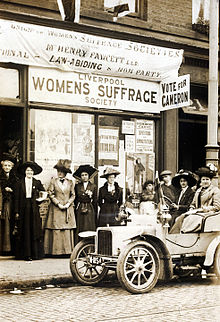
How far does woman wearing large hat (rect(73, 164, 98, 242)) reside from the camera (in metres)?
9.80

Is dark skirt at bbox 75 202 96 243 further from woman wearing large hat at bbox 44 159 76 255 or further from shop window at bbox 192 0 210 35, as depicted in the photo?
shop window at bbox 192 0 210 35

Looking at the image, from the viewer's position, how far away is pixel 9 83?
9.50 meters

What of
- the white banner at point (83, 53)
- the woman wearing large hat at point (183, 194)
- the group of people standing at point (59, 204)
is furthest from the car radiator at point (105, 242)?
the white banner at point (83, 53)

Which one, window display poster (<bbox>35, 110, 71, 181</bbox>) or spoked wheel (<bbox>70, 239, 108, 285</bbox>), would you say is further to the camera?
window display poster (<bbox>35, 110, 71, 181</bbox>)

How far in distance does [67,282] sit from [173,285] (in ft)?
4.76

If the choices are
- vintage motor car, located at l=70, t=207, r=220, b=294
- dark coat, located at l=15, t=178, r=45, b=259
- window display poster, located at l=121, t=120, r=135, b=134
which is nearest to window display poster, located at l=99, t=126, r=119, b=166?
window display poster, located at l=121, t=120, r=135, b=134

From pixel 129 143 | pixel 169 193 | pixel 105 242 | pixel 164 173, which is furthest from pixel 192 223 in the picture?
pixel 129 143

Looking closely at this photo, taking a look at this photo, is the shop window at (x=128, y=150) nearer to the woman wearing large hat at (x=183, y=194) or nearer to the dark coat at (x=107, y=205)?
the dark coat at (x=107, y=205)

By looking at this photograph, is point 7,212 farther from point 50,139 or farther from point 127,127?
point 127,127

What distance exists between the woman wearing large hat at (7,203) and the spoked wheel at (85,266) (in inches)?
71.6

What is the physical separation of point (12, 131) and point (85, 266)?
2673 millimetres

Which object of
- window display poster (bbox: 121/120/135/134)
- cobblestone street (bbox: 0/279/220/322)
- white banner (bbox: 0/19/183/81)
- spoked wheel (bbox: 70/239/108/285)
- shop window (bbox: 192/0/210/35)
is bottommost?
cobblestone street (bbox: 0/279/220/322)

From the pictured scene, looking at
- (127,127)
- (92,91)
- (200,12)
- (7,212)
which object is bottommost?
(7,212)

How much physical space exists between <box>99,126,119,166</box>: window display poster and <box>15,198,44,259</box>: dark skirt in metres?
1.84
